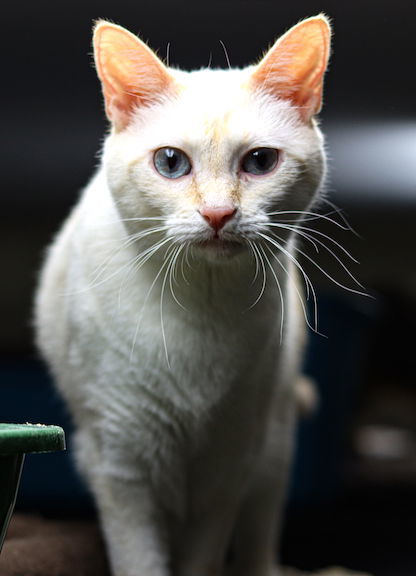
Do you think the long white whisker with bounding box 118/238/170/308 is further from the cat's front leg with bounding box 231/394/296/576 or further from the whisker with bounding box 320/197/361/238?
the cat's front leg with bounding box 231/394/296/576

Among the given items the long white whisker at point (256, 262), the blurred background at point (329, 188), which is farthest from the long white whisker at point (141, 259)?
the blurred background at point (329, 188)

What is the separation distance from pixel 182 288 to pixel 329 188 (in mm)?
293

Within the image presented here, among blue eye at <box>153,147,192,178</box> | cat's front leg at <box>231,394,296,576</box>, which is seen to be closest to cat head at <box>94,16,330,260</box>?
blue eye at <box>153,147,192,178</box>

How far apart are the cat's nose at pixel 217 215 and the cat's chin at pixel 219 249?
29 millimetres

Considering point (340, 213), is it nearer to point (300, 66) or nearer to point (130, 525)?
point (300, 66)

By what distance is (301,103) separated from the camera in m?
1.25

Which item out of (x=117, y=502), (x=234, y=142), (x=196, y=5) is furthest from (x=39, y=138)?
(x=117, y=502)

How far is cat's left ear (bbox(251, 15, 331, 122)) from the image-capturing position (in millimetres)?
1177

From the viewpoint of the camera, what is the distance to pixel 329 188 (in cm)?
139

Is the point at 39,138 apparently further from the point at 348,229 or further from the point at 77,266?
the point at 348,229

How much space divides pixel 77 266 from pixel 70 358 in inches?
5.8

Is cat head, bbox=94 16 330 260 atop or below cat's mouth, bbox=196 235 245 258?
atop

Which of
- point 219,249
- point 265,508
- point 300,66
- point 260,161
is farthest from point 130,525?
point 300,66

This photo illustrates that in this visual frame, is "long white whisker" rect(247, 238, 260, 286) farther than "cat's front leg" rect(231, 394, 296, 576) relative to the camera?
No
